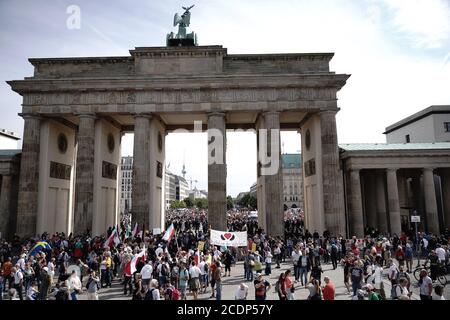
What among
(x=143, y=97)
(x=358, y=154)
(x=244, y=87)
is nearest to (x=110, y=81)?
(x=143, y=97)

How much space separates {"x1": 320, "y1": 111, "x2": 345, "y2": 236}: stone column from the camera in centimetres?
2784

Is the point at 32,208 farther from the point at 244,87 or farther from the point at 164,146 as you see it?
the point at 244,87

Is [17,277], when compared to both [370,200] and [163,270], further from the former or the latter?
[370,200]

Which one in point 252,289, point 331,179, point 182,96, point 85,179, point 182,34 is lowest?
point 252,289

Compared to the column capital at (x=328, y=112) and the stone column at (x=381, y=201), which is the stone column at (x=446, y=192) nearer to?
the stone column at (x=381, y=201)

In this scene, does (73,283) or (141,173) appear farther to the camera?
(141,173)

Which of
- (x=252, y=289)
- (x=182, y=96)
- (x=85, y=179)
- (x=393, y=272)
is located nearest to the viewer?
(x=393, y=272)

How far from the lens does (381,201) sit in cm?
3394

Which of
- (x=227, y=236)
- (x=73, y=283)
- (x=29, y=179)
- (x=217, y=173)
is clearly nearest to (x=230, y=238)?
(x=227, y=236)

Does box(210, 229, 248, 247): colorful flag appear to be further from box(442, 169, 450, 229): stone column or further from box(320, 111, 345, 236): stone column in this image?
box(442, 169, 450, 229): stone column

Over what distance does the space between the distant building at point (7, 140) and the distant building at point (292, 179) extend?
234 ft

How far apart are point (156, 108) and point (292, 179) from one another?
86.0 m

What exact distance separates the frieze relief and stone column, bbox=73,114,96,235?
6.52ft
